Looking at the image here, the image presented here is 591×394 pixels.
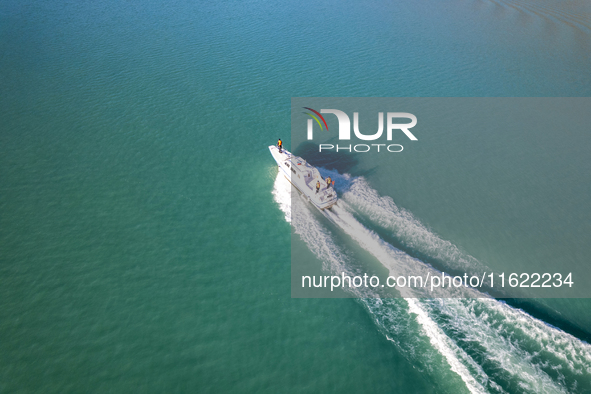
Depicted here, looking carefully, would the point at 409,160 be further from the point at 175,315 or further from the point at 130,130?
the point at 130,130

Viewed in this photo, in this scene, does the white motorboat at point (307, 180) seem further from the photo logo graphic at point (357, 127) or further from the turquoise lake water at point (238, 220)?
the photo logo graphic at point (357, 127)

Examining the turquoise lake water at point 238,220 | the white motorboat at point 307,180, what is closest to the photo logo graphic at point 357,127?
the turquoise lake water at point 238,220

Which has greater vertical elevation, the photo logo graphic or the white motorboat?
the photo logo graphic

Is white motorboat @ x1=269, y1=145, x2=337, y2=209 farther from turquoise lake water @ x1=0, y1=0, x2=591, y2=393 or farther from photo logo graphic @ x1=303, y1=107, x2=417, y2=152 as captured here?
photo logo graphic @ x1=303, y1=107, x2=417, y2=152

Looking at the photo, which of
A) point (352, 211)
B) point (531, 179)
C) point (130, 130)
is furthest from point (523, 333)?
point (130, 130)

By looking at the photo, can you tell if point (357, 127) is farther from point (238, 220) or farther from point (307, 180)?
point (238, 220)

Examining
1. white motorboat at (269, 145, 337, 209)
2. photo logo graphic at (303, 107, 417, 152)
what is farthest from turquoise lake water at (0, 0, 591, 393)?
photo logo graphic at (303, 107, 417, 152)
